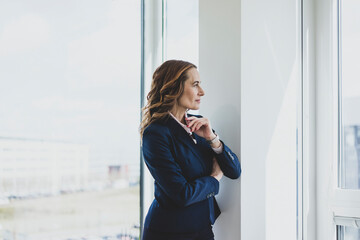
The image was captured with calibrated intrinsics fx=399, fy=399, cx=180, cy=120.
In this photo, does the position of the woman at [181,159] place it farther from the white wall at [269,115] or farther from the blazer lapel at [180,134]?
the white wall at [269,115]

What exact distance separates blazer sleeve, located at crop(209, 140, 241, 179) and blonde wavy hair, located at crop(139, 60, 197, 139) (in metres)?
0.30

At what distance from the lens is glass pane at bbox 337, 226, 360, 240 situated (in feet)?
6.25

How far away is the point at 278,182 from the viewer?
193 cm

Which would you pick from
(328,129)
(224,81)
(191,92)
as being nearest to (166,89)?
(191,92)

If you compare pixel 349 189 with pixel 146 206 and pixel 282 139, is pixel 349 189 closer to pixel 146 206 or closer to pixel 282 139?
pixel 282 139

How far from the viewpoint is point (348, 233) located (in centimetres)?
194

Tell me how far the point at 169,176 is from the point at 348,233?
974mm

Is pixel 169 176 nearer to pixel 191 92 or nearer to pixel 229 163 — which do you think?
→ pixel 229 163

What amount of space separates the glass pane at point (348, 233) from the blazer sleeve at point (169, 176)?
722mm
